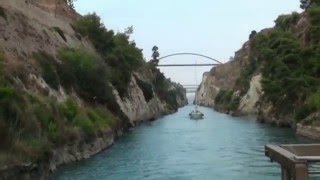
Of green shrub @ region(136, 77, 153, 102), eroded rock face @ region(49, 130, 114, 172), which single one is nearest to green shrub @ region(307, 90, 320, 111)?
eroded rock face @ region(49, 130, 114, 172)

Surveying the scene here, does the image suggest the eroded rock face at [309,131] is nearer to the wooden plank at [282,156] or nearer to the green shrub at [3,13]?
the green shrub at [3,13]

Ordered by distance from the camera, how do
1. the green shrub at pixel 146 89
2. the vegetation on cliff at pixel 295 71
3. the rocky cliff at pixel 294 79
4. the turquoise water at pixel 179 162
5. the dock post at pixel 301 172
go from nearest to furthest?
the dock post at pixel 301 172
the turquoise water at pixel 179 162
the rocky cliff at pixel 294 79
the vegetation on cliff at pixel 295 71
the green shrub at pixel 146 89

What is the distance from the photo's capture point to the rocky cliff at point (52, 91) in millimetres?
27609

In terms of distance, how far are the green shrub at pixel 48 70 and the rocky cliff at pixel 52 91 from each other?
0.09 m

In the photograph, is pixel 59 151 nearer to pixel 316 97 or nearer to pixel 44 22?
pixel 44 22

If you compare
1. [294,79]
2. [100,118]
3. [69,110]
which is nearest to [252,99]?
[294,79]

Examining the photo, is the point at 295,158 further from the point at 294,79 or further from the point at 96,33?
the point at 96,33

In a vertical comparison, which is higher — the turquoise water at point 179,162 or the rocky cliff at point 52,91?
the rocky cliff at point 52,91

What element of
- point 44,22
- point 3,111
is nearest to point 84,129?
point 3,111

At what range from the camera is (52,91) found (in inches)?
1829

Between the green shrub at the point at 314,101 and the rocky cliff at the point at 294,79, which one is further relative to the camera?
the rocky cliff at the point at 294,79

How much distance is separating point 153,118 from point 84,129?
76129 millimetres

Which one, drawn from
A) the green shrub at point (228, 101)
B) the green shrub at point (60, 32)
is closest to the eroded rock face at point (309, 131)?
the green shrub at point (60, 32)

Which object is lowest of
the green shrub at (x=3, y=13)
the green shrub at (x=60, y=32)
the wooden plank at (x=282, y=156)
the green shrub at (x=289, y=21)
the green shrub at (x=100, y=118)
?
the wooden plank at (x=282, y=156)
